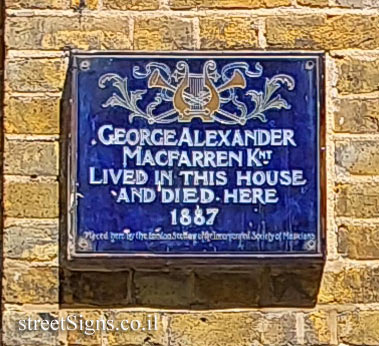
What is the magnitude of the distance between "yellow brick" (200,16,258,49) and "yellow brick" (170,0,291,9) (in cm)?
4

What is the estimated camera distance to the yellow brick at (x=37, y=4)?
2607 mm

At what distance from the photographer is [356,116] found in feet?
8.54

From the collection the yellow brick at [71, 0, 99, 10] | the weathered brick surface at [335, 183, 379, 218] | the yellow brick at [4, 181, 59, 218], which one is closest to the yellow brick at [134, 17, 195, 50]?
the yellow brick at [71, 0, 99, 10]

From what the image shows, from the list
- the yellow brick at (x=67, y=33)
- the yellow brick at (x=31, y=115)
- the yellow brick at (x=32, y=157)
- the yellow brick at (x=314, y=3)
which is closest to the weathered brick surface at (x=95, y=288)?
the yellow brick at (x=32, y=157)

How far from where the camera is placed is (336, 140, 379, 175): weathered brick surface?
2.59 m

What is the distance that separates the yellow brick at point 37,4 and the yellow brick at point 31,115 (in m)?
0.25

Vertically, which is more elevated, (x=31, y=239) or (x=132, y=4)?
(x=132, y=4)

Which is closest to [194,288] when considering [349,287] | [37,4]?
[349,287]

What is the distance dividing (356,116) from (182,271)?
0.63 m

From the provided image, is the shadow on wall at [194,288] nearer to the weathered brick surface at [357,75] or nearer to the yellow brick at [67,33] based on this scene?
the weathered brick surface at [357,75]

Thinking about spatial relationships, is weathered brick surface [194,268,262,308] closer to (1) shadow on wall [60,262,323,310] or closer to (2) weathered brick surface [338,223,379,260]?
(1) shadow on wall [60,262,323,310]

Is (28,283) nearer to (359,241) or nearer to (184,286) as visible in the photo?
(184,286)

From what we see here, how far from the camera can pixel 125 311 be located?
257 centimetres

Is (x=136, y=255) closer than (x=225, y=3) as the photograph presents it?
Yes
